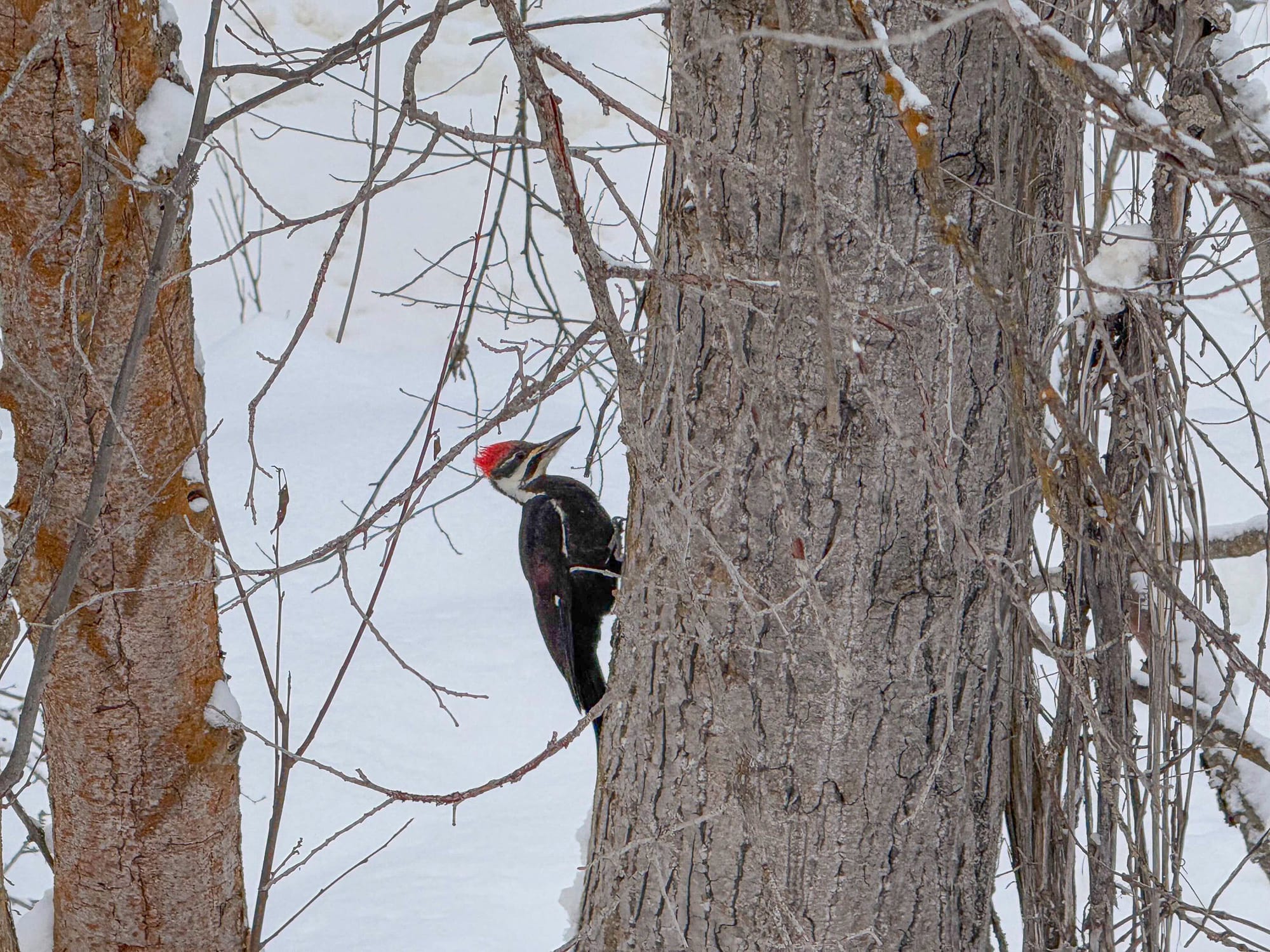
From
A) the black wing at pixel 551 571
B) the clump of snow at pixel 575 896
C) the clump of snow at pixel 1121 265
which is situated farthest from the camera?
the black wing at pixel 551 571

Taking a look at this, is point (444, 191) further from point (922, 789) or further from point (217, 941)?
point (922, 789)

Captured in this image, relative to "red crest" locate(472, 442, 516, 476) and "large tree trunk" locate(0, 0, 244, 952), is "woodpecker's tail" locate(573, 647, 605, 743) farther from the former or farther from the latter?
"large tree trunk" locate(0, 0, 244, 952)

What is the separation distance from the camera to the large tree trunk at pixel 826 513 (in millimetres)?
1172

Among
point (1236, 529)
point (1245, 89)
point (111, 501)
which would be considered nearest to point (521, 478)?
point (111, 501)

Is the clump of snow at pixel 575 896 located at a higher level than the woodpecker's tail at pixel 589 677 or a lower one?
lower

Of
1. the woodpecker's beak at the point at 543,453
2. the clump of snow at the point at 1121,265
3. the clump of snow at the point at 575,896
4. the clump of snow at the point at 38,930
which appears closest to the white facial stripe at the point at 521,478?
the woodpecker's beak at the point at 543,453

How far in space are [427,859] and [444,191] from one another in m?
5.71

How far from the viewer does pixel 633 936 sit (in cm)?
149

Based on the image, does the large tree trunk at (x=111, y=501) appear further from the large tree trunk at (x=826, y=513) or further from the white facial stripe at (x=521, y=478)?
the white facial stripe at (x=521, y=478)

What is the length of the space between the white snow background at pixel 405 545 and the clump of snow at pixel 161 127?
0.37m

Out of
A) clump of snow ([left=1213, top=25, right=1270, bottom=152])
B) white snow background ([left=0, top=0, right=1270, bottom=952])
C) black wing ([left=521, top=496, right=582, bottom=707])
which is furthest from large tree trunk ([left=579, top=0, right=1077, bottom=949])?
black wing ([left=521, top=496, right=582, bottom=707])

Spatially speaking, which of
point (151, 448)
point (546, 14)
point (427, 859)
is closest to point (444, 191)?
point (546, 14)

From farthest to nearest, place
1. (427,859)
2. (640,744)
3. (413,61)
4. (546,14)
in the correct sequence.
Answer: (546,14)
(427,859)
(640,744)
(413,61)

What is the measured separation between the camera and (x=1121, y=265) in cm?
132
